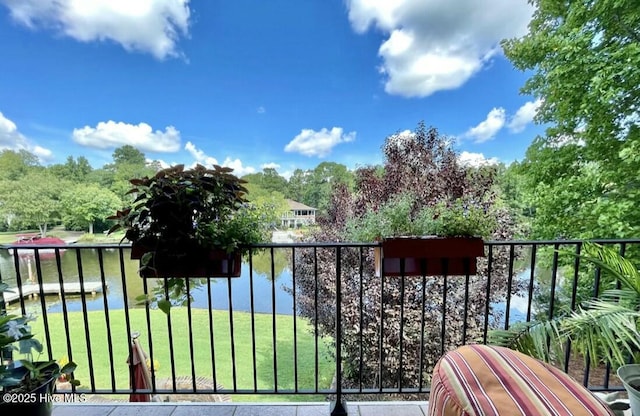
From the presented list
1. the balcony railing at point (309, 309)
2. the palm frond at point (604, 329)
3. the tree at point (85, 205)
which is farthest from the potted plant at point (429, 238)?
the tree at point (85, 205)

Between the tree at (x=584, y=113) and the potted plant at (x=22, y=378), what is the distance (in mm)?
5370

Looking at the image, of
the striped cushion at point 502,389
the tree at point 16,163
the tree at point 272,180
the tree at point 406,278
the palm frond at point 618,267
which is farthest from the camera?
the tree at point 406,278

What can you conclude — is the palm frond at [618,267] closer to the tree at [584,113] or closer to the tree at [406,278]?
the tree at [406,278]

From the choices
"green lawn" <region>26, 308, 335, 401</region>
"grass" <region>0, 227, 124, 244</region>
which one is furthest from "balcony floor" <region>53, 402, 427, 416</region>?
"green lawn" <region>26, 308, 335, 401</region>

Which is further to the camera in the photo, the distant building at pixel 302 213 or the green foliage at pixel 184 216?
the distant building at pixel 302 213

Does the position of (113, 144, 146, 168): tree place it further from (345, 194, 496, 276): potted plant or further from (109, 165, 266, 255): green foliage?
(345, 194, 496, 276): potted plant

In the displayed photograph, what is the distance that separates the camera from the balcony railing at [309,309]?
5.13 ft

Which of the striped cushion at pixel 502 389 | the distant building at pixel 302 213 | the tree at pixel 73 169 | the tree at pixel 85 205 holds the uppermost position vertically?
the tree at pixel 73 169

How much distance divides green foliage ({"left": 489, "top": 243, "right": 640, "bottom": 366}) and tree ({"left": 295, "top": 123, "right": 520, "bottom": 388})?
6.48ft

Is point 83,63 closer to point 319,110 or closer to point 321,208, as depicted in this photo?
point 319,110

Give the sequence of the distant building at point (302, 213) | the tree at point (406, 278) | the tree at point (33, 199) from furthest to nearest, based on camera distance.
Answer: the tree at point (406, 278)
the distant building at point (302, 213)
the tree at point (33, 199)

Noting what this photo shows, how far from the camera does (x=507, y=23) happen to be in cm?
407

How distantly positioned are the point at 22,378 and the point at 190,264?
2.51ft

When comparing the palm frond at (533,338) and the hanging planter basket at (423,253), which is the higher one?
the hanging planter basket at (423,253)
